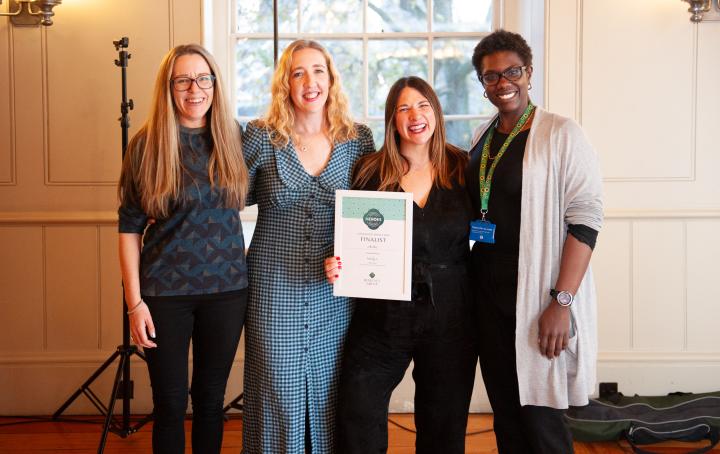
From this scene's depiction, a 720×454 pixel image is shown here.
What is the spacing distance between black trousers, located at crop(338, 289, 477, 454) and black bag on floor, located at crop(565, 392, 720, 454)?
1.07 metres

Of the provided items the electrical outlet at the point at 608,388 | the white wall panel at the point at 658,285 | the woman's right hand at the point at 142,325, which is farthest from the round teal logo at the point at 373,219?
the electrical outlet at the point at 608,388

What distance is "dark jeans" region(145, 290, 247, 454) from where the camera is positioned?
7.06ft

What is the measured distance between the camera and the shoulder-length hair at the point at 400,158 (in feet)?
7.09

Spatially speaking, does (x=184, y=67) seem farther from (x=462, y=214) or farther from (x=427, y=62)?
(x=427, y=62)

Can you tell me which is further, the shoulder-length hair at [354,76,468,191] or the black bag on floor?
the black bag on floor

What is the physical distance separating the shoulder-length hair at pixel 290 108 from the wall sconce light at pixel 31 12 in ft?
5.15

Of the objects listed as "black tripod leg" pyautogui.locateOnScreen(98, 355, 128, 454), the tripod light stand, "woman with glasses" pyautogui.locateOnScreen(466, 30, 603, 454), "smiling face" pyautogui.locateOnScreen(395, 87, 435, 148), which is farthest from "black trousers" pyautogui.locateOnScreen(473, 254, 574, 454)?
"black tripod leg" pyautogui.locateOnScreen(98, 355, 128, 454)

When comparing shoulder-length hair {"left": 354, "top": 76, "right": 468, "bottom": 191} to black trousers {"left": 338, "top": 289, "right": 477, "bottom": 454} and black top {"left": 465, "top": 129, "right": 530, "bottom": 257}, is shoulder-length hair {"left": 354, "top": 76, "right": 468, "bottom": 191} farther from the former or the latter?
black trousers {"left": 338, "top": 289, "right": 477, "bottom": 454}

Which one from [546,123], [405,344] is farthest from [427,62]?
[405,344]

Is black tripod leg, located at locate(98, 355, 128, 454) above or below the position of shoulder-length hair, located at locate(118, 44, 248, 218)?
below

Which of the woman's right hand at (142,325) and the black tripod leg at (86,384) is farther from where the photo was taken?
the black tripod leg at (86,384)

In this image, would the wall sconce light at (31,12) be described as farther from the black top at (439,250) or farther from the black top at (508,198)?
the black top at (508,198)

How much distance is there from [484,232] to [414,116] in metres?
0.41

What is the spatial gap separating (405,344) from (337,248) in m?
0.36
